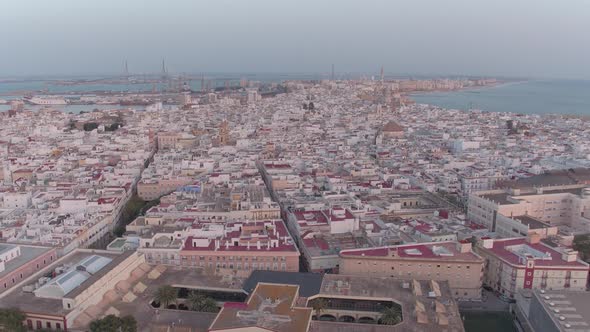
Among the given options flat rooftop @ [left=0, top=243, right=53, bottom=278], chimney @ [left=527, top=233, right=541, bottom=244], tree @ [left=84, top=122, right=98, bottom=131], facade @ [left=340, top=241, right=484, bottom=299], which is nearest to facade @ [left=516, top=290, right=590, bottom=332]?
facade @ [left=340, top=241, right=484, bottom=299]

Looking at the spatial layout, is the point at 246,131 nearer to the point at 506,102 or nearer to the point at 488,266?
the point at 488,266

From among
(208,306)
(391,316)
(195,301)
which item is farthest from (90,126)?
(391,316)

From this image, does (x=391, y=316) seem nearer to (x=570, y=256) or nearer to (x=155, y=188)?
(x=570, y=256)

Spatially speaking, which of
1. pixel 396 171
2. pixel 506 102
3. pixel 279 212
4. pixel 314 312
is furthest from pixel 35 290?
pixel 506 102

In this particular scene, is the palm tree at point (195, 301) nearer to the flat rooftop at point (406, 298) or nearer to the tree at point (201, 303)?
the tree at point (201, 303)

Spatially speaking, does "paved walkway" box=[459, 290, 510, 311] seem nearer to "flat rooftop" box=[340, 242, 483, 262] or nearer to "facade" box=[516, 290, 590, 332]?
"facade" box=[516, 290, 590, 332]

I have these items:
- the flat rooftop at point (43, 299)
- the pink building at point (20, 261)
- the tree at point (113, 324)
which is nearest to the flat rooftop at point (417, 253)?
the tree at point (113, 324)

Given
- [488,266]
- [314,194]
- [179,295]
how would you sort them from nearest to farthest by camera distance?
[179,295] < [488,266] < [314,194]

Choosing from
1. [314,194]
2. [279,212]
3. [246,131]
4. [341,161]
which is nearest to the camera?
[279,212]
